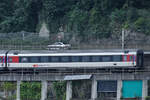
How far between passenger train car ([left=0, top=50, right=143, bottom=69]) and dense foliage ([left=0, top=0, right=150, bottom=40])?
996 centimetres

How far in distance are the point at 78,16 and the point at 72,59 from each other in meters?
15.0

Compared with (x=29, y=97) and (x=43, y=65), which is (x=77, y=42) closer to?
(x=43, y=65)

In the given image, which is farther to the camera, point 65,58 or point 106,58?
point 65,58

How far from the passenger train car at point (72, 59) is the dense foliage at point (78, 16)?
996 centimetres

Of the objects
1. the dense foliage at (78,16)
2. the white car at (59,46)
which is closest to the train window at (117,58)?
the white car at (59,46)

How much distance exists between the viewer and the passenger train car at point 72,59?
33.7m

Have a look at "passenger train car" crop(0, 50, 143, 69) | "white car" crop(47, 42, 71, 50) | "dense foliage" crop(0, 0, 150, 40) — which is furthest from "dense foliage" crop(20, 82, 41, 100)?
"dense foliage" crop(0, 0, 150, 40)

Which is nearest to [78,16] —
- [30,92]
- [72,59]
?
[72,59]

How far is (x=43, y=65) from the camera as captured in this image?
112ft

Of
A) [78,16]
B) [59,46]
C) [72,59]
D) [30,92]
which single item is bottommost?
[30,92]

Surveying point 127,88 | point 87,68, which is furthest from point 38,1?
point 127,88

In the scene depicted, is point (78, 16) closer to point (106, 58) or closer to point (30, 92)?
point (106, 58)

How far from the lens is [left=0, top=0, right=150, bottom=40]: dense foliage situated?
45.5 m

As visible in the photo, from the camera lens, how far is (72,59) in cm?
3406
